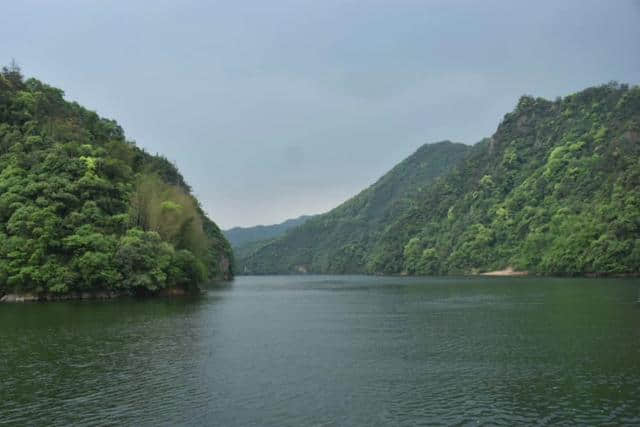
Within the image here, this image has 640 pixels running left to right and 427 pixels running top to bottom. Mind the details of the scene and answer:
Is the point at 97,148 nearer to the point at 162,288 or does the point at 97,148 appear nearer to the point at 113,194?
the point at 113,194

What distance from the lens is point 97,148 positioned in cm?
11244

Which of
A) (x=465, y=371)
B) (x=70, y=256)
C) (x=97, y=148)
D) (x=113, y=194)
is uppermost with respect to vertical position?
(x=97, y=148)

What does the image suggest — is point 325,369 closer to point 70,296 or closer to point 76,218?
point 70,296

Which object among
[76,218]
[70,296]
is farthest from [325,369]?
[76,218]

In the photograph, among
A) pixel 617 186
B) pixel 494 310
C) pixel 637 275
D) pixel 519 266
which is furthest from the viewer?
pixel 519 266

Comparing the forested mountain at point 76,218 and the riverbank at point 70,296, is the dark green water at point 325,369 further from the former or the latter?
the riverbank at point 70,296

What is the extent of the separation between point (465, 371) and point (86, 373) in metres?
23.7

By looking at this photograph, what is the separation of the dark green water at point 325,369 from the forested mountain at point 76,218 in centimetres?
2970

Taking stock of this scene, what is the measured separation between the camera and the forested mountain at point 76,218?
8862cm

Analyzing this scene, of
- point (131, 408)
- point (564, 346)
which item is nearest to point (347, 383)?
point (131, 408)

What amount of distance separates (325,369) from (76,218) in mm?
74513

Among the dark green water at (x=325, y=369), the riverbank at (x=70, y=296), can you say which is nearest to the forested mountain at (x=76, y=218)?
the riverbank at (x=70, y=296)

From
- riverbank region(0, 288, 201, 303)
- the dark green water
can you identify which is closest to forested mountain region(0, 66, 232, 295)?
riverbank region(0, 288, 201, 303)

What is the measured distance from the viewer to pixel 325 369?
34.4m
